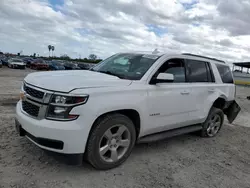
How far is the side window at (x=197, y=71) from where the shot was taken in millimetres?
4629

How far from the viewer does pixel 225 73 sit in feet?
19.1

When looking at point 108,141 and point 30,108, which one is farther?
point 108,141

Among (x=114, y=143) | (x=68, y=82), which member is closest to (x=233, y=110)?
(x=114, y=143)

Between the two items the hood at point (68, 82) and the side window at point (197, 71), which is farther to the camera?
the side window at point (197, 71)

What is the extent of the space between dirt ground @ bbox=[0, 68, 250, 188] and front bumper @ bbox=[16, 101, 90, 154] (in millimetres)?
187

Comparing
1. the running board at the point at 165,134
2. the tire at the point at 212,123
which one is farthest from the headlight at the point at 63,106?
the tire at the point at 212,123

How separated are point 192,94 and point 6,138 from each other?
3651 mm

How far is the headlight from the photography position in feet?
9.42

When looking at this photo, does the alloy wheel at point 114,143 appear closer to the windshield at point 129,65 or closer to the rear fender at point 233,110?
the windshield at point 129,65

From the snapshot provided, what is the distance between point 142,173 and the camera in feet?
11.3

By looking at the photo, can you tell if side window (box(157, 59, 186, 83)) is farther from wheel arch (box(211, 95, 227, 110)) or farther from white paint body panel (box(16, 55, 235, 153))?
wheel arch (box(211, 95, 227, 110))

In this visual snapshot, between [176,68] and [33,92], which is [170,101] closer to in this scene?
[176,68]

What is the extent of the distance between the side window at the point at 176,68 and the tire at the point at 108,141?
1262 mm

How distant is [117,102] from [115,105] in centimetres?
5
